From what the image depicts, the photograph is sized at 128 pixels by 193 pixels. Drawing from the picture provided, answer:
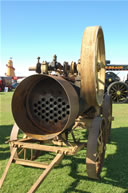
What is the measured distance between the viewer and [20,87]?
2.33m

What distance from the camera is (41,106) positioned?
2490 millimetres

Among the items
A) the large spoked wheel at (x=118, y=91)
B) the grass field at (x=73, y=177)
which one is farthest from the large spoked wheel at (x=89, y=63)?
the large spoked wheel at (x=118, y=91)

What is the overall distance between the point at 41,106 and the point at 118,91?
Answer: 32.5ft

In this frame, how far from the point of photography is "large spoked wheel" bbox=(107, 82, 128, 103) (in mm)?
11453

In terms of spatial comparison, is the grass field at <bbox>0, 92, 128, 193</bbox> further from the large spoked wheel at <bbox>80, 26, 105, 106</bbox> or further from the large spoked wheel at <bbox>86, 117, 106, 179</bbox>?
the large spoked wheel at <bbox>80, 26, 105, 106</bbox>

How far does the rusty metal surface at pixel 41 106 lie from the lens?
237 cm

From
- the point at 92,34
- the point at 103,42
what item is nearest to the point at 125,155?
the point at 103,42

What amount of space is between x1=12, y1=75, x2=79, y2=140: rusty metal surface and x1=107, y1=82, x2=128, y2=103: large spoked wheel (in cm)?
936

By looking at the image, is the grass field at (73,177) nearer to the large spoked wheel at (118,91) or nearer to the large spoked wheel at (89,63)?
the large spoked wheel at (89,63)

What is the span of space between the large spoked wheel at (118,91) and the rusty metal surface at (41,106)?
30.7 ft

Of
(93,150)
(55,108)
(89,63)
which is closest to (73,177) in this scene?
(93,150)

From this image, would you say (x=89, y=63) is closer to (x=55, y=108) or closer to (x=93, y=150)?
(x=55, y=108)

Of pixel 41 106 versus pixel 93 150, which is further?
pixel 41 106

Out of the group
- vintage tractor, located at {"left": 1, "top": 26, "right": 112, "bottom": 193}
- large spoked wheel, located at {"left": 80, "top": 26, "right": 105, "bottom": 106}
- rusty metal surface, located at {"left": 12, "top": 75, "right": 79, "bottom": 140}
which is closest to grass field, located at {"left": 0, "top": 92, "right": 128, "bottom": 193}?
vintage tractor, located at {"left": 1, "top": 26, "right": 112, "bottom": 193}
